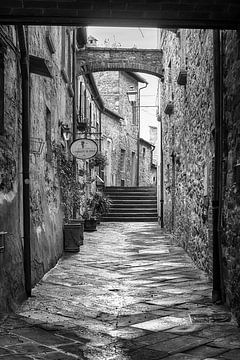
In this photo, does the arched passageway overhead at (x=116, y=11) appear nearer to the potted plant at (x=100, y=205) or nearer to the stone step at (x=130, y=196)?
the potted plant at (x=100, y=205)

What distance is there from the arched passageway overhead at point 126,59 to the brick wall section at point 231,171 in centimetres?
1051

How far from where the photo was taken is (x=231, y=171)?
4.69 m

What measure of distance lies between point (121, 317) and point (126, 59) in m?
11.9

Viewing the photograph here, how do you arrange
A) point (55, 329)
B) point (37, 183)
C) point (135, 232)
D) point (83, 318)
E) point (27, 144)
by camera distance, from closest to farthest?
point (55, 329) → point (83, 318) → point (27, 144) → point (37, 183) → point (135, 232)

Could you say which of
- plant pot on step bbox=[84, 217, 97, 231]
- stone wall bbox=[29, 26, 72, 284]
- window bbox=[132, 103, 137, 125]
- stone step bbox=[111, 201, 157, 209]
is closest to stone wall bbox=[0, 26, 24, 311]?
stone wall bbox=[29, 26, 72, 284]

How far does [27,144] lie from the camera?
549 centimetres

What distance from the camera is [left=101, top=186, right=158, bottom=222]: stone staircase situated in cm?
1761

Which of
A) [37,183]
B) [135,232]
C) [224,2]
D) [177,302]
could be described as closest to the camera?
[224,2]

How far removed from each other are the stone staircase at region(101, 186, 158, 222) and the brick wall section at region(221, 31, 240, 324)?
12.5 metres

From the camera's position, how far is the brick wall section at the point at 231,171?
174 inches

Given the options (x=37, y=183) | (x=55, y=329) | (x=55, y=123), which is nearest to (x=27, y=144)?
(x=37, y=183)

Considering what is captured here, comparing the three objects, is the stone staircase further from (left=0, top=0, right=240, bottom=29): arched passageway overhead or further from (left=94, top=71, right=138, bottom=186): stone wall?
(left=0, top=0, right=240, bottom=29): arched passageway overhead

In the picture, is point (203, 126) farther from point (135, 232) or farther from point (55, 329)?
point (135, 232)

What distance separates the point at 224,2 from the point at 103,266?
16.4ft
